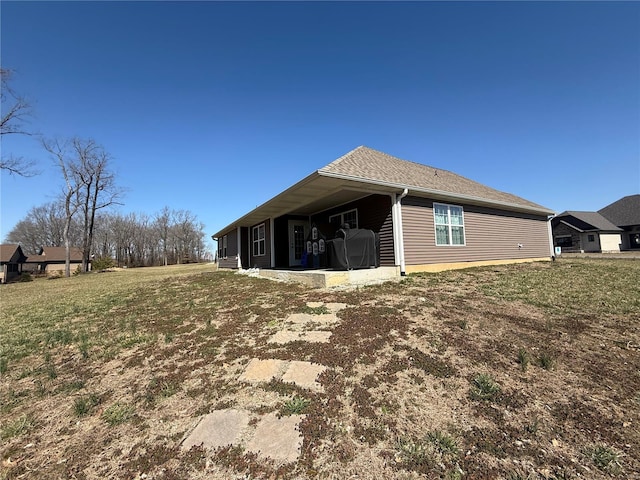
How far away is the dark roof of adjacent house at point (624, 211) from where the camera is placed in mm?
31527

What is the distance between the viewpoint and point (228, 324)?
520 centimetres

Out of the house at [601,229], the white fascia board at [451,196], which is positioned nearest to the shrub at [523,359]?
the white fascia board at [451,196]

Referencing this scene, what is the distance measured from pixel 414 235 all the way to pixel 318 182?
3.83 metres

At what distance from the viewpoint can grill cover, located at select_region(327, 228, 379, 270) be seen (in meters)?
8.85

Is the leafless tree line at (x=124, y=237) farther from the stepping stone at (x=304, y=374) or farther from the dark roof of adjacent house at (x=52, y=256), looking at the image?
the stepping stone at (x=304, y=374)

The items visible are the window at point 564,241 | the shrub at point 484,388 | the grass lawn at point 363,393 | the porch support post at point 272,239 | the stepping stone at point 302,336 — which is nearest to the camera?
the grass lawn at point 363,393

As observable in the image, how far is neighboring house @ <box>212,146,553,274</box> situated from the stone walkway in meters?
5.13

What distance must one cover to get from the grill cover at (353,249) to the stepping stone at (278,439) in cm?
645

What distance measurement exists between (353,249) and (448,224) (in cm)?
438

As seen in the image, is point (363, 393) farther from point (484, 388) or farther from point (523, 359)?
point (523, 359)

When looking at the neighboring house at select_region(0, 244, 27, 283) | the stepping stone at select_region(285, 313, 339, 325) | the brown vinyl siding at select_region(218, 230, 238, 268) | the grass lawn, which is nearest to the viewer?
the grass lawn

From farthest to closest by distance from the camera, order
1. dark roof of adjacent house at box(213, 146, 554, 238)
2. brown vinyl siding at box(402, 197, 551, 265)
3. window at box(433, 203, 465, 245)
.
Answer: window at box(433, 203, 465, 245) < brown vinyl siding at box(402, 197, 551, 265) < dark roof of adjacent house at box(213, 146, 554, 238)

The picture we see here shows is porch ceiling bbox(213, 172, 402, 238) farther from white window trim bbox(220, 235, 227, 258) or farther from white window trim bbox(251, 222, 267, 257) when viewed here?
white window trim bbox(220, 235, 227, 258)

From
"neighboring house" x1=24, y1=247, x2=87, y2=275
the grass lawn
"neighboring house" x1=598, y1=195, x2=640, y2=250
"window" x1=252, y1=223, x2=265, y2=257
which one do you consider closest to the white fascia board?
Answer: the grass lawn
